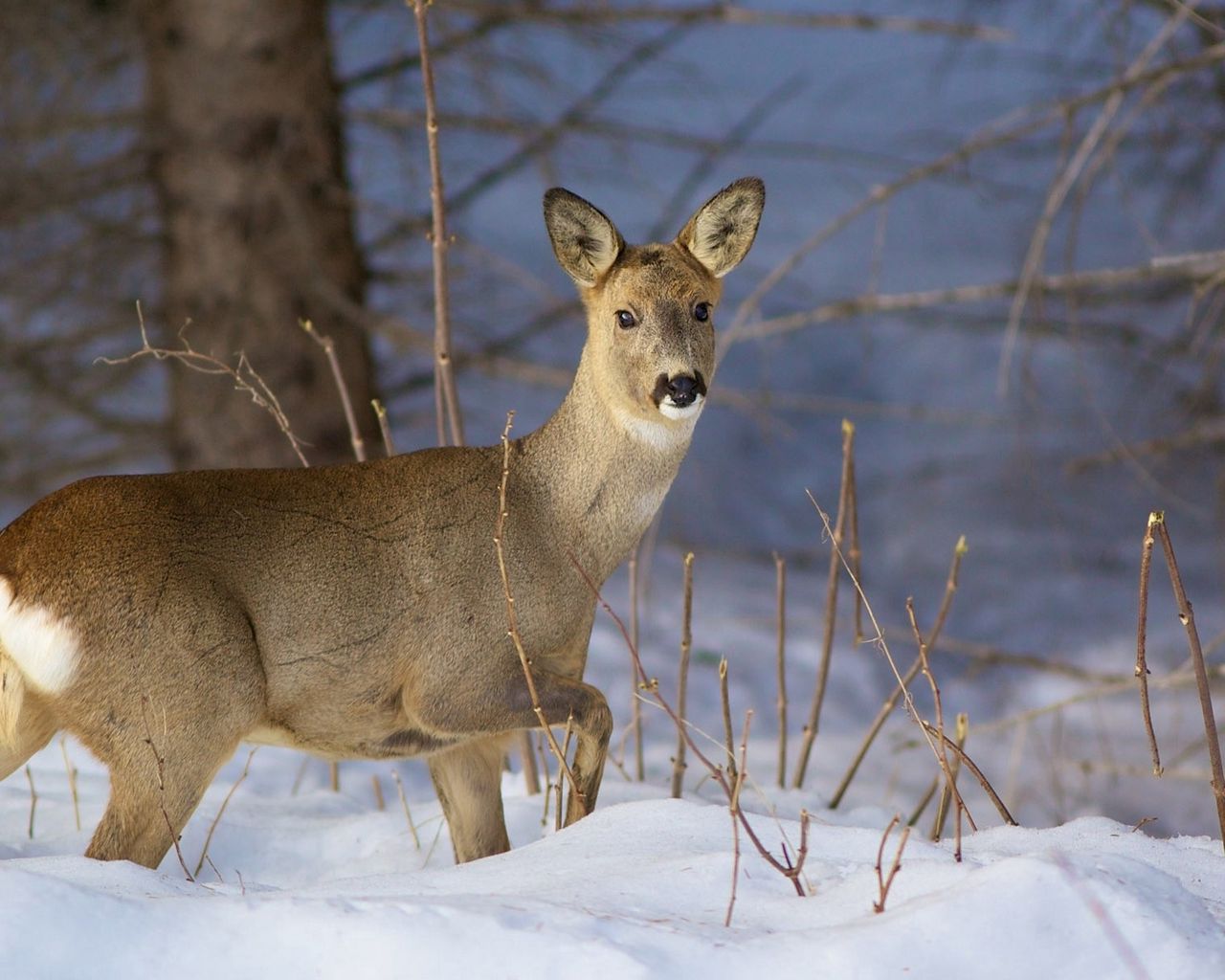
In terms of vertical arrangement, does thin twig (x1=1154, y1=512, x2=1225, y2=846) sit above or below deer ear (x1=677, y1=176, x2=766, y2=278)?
below

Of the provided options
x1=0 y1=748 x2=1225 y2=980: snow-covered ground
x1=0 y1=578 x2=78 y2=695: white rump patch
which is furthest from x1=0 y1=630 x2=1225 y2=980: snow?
x1=0 y1=578 x2=78 y2=695: white rump patch

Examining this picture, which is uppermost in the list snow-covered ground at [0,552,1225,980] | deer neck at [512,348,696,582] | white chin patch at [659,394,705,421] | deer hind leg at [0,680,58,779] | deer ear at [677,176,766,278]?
deer ear at [677,176,766,278]

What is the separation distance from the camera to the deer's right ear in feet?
12.6

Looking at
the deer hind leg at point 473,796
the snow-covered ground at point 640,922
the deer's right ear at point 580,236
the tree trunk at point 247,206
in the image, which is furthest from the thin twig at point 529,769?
the tree trunk at point 247,206

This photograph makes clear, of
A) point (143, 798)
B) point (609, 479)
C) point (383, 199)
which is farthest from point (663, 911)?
point (383, 199)

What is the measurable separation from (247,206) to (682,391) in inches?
177

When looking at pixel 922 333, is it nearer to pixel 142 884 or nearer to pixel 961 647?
pixel 961 647

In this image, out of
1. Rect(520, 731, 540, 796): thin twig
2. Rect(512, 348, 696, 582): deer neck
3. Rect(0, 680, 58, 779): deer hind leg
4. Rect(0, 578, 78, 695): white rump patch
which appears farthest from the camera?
Rect(520, 731, 540, 796): thin twig

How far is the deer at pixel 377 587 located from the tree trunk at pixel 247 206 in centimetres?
366

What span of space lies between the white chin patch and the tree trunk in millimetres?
4034

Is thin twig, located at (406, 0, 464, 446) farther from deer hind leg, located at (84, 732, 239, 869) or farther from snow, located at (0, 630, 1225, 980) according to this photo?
snow, located at (0, 630, 1225, 980)

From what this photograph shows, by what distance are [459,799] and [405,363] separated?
6075mm

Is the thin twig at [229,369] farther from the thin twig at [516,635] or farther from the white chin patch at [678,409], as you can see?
the white chin patch at [678,409]

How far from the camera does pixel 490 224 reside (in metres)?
14.0
